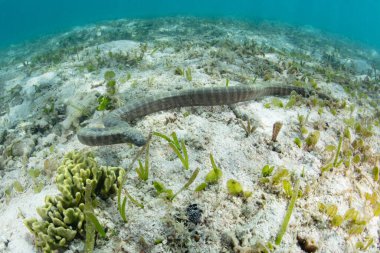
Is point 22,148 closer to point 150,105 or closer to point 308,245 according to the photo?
point 150,105

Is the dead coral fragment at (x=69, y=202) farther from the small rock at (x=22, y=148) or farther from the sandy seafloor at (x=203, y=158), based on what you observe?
the small rock at (x=22, y=148)

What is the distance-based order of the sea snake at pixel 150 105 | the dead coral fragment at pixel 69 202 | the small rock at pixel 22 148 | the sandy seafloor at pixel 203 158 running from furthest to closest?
1. the small rock at pixel 22 148
2. the sea snake at pixel 150 105
3. the sandy seafloor at pixel 203 158
4. the dead coral fragment at pixel 69 202

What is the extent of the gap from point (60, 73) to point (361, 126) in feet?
29.6

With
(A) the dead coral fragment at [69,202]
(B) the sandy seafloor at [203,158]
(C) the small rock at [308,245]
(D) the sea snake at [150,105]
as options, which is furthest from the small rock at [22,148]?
(C) the small rock at [308,245]

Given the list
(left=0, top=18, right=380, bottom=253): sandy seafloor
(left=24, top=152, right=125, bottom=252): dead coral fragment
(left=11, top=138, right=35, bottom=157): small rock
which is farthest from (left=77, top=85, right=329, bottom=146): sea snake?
(left=11, top=138, right=35, bottom=157): small rock

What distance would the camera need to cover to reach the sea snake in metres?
4.70

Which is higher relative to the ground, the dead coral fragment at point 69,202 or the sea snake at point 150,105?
the sea snake at point 150,105

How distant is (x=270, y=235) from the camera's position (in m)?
3.35

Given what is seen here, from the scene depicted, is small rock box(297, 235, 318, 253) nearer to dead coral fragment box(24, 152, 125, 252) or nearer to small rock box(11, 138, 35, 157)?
dead coral fragment box(24, 152, 125, 252)

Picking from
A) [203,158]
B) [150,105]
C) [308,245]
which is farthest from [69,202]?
[308,245]

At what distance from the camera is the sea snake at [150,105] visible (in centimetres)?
470

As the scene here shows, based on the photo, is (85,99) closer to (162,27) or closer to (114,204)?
(114,204)

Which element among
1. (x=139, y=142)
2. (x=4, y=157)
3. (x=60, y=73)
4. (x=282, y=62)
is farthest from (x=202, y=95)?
(x=60, y=73)

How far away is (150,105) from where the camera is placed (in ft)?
18.8
